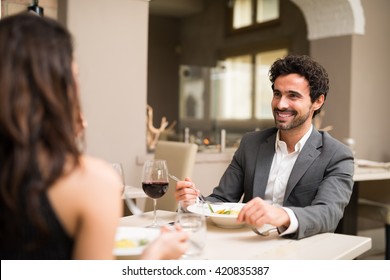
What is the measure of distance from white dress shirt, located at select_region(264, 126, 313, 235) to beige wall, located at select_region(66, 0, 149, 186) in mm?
1764

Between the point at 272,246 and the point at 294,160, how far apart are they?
0.64m

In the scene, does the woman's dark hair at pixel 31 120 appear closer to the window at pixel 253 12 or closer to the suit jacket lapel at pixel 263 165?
the suit jacket lapel at pixel 263 165

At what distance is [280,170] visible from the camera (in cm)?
192

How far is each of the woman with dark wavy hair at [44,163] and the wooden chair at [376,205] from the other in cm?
306

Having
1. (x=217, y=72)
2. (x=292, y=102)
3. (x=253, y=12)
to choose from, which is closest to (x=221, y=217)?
(x=292, y=102)

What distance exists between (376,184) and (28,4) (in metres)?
2.95

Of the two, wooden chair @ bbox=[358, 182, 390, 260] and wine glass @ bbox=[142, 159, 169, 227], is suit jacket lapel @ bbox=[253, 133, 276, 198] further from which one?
wooden chair @ bbox=[358, 182, 390, 260]

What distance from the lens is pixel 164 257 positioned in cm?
101

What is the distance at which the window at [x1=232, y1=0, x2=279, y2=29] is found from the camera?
6.72 meters

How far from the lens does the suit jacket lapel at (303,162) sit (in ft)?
5.80

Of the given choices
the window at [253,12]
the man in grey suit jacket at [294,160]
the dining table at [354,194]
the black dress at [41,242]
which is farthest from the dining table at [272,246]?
the window at [253,12]

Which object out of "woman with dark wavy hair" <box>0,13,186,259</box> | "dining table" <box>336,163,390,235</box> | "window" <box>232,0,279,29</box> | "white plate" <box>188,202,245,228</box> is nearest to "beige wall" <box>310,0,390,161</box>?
"dining table" <box>336,163,390,235</box>

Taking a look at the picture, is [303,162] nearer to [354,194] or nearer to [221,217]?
[221,217]
